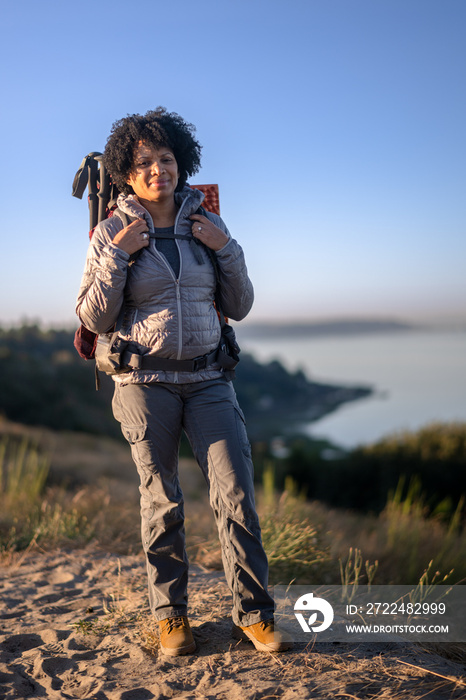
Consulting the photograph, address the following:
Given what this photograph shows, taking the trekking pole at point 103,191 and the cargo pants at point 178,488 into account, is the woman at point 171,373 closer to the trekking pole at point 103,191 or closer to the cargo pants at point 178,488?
the cargo pants at point 178,488

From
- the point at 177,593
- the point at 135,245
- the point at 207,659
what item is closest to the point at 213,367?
the point at 135,245

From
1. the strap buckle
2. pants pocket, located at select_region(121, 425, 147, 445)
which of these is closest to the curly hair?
the strap buckle

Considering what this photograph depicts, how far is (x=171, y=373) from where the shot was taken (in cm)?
278

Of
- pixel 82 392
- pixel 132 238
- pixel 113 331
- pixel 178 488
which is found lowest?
pixel 82 392

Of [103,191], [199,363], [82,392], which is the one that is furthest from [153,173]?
[82,392]

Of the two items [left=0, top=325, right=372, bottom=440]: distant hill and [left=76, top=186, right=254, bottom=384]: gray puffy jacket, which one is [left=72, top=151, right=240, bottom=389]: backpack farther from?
[left=0, top=325, right=372, bottom=440]: distant hill

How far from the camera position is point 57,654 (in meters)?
2.91

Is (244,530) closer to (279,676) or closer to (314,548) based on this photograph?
(279,676)

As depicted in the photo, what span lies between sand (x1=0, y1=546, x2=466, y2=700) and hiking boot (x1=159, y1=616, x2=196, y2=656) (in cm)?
4

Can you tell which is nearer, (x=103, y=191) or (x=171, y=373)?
(x=171, y=373)

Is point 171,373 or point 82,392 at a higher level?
point 171,373

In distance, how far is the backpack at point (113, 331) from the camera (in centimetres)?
277

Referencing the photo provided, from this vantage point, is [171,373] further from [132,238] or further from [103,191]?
[103,191]

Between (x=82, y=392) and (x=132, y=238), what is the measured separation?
35812mm
